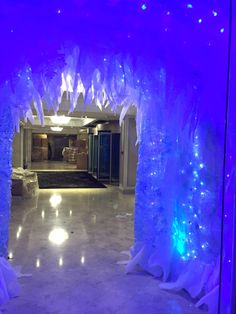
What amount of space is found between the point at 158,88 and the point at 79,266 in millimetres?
1964

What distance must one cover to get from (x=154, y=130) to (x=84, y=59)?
3.44 feet

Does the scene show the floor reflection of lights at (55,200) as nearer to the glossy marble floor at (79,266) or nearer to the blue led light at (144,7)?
the glossy marble floor at (79,266)

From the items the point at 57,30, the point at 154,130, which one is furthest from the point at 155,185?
the point at 57,30

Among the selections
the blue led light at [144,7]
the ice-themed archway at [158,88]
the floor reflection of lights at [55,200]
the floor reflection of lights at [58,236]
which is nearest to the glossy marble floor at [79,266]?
the floor reflection of lights at [58,236]

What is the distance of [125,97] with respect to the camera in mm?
3100

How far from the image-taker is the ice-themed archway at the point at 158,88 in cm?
213

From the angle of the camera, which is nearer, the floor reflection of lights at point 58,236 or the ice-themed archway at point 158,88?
the ice-themed archway at point 158,88

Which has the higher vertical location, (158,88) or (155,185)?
(158,88)

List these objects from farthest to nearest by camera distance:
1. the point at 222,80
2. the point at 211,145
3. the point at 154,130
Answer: the point at 154,130, the point at 211,145, the point at 222,80

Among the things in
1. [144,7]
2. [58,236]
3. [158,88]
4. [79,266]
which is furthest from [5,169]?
[58,236]

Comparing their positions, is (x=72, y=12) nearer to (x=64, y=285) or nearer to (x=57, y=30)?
(x=57, y=30)

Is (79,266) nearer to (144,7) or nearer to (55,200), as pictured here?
(144,7)

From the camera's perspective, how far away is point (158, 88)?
2740 mm

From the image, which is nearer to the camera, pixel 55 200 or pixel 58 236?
pixel 58 236
